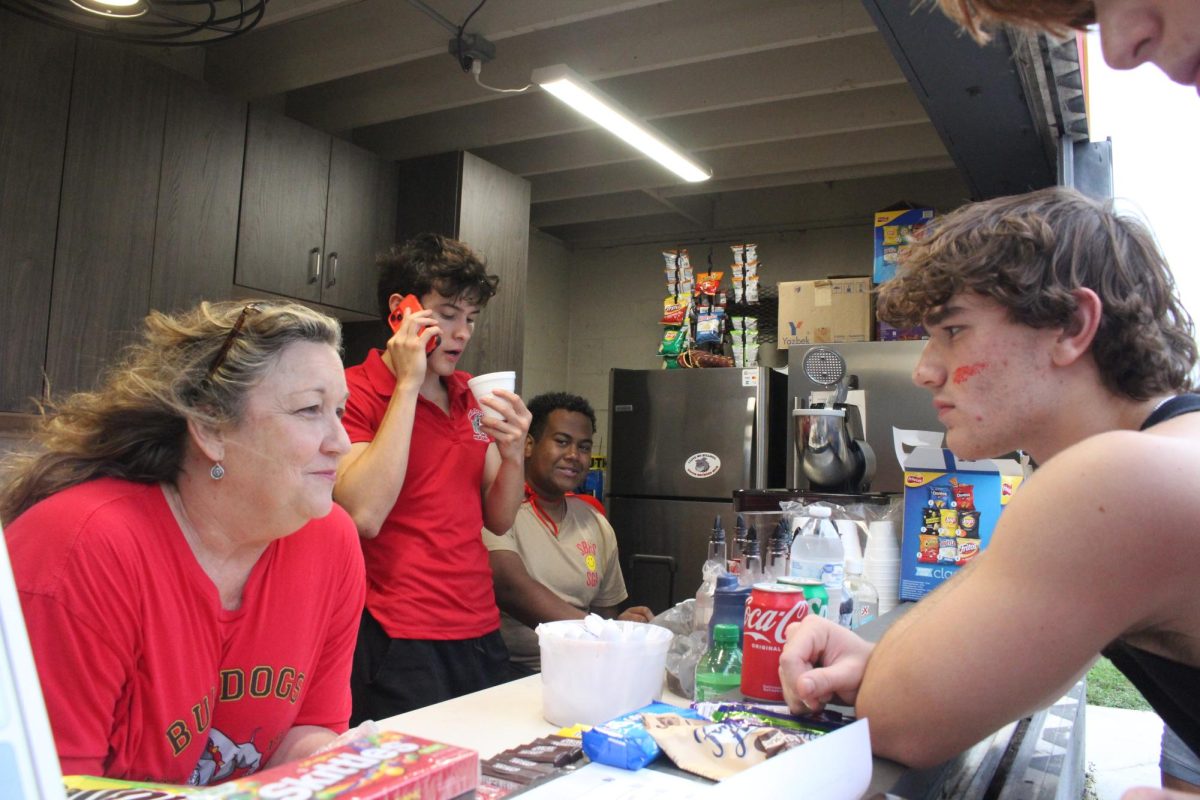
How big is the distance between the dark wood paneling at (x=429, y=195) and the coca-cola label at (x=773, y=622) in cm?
353

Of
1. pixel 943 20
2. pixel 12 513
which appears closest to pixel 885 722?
pixel 12 513

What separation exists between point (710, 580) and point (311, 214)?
3066 millimetres

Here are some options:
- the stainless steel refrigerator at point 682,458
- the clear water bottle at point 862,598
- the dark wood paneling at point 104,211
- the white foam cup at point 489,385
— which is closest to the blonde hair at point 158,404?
the white foam cup at point 489,385

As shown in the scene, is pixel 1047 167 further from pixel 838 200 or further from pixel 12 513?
pixel 12 513

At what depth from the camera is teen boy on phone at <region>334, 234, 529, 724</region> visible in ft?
6.82

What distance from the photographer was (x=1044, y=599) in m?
0.87

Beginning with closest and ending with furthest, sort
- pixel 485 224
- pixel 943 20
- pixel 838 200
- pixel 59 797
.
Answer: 1. pixel 59 797
2. pixel 943 20
3. pixel 485 224
4. pixel 838 200

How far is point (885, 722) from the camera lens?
0.96 meters

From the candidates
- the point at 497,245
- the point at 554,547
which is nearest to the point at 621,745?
the point at 554,547

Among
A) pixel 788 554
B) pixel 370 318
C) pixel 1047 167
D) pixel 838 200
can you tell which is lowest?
pixel 788 554

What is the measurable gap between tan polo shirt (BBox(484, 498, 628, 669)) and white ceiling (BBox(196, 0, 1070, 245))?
2.01 meters

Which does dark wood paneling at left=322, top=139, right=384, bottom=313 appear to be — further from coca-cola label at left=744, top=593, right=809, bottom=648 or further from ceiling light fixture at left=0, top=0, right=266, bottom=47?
coca-cola label at left=744, top=593, right=809, bottom=648

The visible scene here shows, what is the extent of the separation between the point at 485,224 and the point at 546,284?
5.92 feet

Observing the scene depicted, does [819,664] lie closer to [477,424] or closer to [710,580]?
[710,580]
